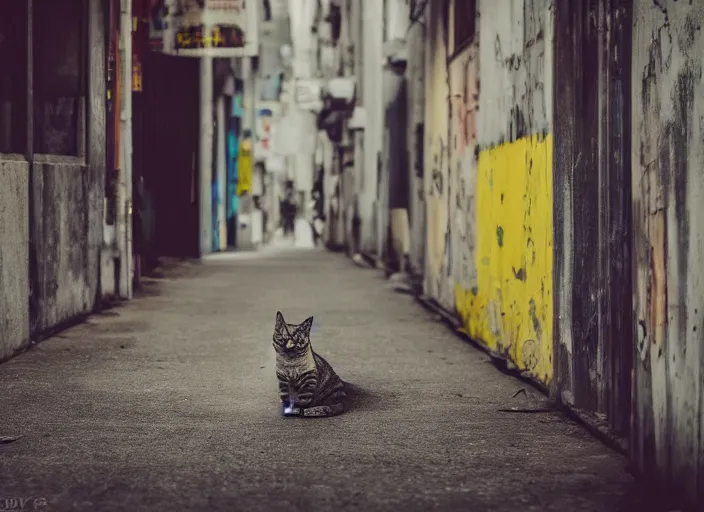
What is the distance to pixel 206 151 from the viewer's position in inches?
1056

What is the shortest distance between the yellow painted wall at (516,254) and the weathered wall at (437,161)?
84.0 inches

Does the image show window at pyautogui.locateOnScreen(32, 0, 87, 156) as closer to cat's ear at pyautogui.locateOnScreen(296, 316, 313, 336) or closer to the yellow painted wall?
the yellow painted wall

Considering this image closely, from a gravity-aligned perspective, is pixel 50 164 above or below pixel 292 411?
above

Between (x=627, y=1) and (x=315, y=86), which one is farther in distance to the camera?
(x=315, y=86)

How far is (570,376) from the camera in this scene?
6.12m

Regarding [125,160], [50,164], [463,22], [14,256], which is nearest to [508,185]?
[463,22]

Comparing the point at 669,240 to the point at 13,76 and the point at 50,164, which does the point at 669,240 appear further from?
the point at 13,76

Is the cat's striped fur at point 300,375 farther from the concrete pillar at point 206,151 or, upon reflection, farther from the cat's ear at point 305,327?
the concrete pillar at point 206,151

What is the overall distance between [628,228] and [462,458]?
4.98 ft

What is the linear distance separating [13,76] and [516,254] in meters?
5.59

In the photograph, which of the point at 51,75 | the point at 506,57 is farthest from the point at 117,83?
the point at 506,57

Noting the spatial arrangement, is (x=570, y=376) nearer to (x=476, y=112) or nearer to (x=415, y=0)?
(x=476, y=112)

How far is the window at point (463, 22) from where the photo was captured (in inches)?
400

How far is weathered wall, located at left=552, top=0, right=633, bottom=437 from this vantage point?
17.6 ft
